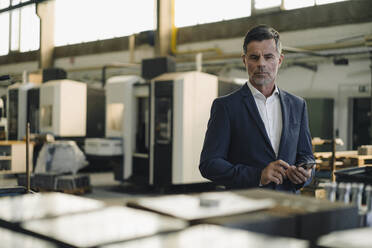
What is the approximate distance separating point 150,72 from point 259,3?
3.34 m

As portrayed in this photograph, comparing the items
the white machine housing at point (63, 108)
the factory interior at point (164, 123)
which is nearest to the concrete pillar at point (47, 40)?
the factory interior at point (164, 123)

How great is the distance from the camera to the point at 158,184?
767cm

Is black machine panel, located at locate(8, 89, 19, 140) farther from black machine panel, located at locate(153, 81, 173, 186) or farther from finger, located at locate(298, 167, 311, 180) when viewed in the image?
finger, located at locate(298, 167, 311, 180)

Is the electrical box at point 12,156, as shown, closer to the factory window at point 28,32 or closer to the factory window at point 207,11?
the factory window at point 207,11

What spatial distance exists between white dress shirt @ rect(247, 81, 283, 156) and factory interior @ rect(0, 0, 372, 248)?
0.29 m

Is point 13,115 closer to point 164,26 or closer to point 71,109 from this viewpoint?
point 71,109

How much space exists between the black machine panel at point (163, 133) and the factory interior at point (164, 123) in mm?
19

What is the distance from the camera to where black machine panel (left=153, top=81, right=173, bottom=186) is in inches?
295

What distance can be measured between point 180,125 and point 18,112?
192 inches

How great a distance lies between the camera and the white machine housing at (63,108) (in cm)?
960

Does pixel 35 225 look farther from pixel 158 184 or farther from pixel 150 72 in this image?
pixel 150 72

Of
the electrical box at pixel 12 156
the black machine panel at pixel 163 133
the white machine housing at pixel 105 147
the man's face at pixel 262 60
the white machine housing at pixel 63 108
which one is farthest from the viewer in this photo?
the white machine housing at pixel 63 108

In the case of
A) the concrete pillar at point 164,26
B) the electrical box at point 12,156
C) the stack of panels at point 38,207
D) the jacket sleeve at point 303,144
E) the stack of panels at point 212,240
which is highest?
the concrete pillar at point 164,26

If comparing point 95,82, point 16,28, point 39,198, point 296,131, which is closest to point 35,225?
point 39,198
